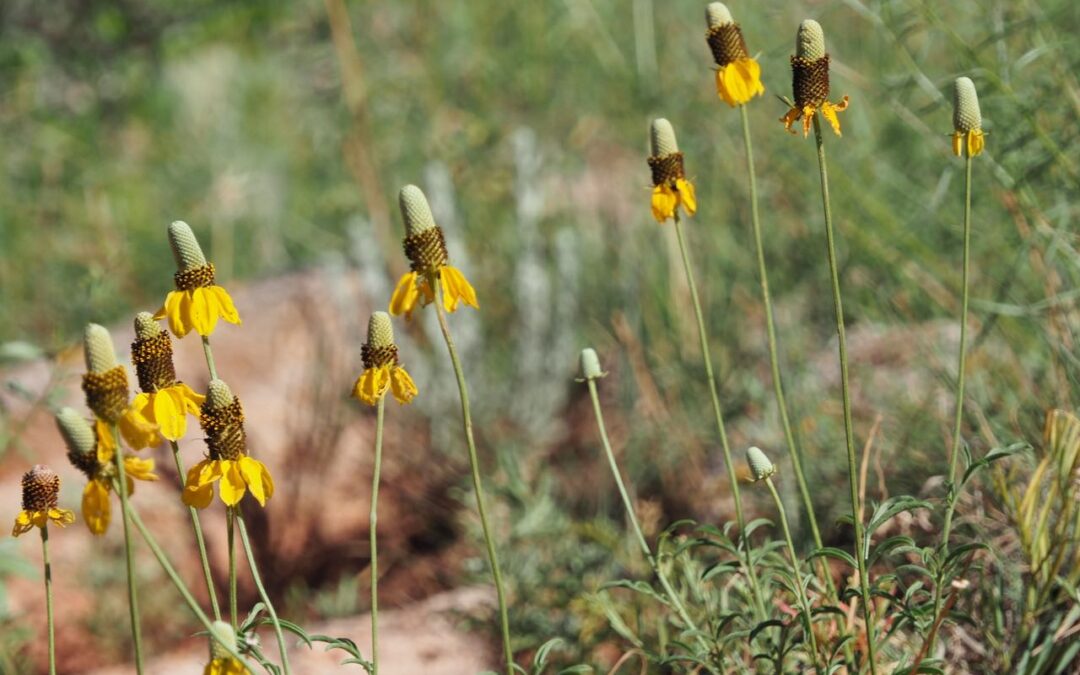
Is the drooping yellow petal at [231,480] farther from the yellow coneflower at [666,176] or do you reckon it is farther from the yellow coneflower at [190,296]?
the yellow coneflower at [666,176]

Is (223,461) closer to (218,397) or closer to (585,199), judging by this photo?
(218,397)

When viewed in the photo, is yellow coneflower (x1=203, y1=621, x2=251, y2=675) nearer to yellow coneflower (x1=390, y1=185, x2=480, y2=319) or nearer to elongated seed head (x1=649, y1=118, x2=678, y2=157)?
yellow coneflower (x1=390, y1=185, x2=480, y2=319)

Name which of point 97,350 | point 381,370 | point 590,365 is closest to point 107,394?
point 97,350

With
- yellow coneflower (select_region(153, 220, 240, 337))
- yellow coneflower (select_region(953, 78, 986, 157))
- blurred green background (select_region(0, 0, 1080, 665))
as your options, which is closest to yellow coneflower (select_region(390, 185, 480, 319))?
yellow coneflower (select_region(153, 220, 240, 337))

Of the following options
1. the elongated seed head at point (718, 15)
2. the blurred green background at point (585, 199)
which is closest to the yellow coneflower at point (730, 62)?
the elongated seed head at point (718, 15)

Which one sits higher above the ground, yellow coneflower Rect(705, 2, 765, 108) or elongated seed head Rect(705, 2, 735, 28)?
elongated seed head Rect(705, 2, 735, 28)

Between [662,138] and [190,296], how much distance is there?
58cm

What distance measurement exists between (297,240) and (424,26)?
875 millimetres

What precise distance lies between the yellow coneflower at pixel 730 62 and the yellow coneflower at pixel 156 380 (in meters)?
0.70

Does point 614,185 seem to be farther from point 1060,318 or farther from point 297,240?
point 1060,318

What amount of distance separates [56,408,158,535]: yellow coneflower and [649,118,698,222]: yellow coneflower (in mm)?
685

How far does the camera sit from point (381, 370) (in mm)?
1328

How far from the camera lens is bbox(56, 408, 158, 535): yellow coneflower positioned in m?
1.16

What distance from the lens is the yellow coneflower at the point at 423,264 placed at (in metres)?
1.30
